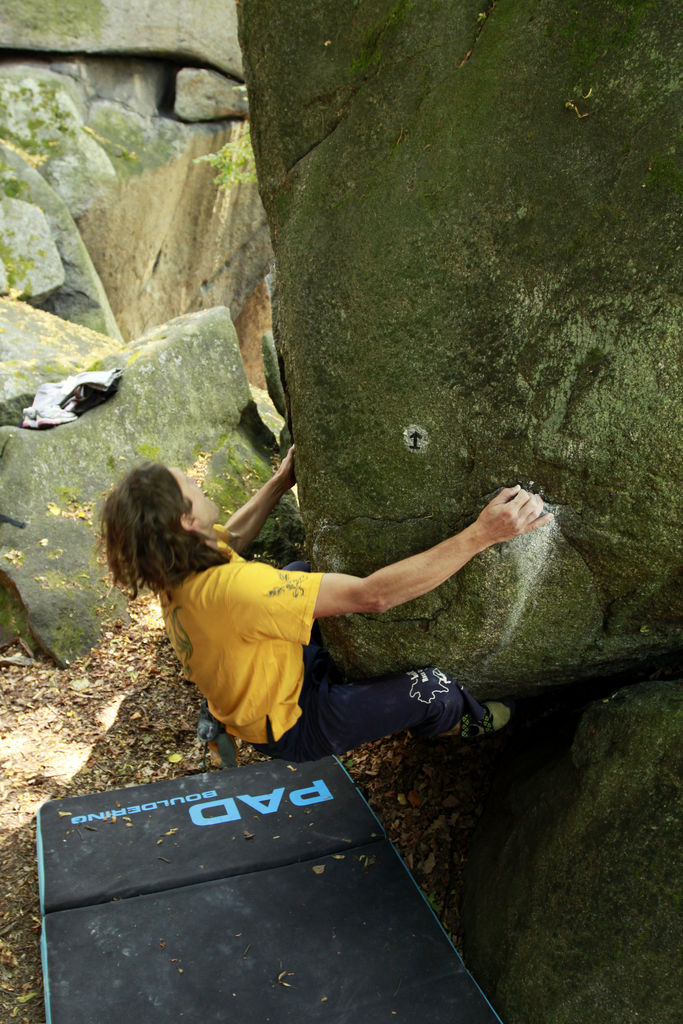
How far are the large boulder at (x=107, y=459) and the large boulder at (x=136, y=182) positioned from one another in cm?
496

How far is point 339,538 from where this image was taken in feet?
11.0

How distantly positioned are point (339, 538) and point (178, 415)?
11.3ft

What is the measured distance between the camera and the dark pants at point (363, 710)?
3.42 metres

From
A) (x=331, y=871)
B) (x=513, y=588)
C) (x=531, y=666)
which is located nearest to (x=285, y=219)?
(x=513, y=588)

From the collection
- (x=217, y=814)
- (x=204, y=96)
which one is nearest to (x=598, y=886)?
(x=217, y=814)

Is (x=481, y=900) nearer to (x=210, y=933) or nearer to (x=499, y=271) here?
(x=210, y=933)

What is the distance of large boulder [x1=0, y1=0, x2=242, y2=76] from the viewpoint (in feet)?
34.6

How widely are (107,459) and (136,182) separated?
6886 mm

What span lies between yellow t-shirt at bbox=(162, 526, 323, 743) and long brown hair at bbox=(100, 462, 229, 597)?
0.25 feet

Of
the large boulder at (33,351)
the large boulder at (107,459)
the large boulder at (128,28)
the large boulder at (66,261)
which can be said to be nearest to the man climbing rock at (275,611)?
the large boulder at (107,459)

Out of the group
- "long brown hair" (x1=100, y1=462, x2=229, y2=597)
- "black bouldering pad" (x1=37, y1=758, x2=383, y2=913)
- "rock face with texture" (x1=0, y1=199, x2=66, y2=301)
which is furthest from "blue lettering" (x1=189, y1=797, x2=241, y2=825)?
"rock face with texture" (x1=0, y1=199, x2=66, y2=301)

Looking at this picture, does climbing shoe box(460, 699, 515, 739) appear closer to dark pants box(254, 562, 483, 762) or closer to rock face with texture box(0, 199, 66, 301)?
dark pants box(254, 562, 483, 762)

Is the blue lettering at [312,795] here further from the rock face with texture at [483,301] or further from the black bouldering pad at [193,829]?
the rock face with texture at [483,301]

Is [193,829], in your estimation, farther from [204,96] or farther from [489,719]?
[204,96]
